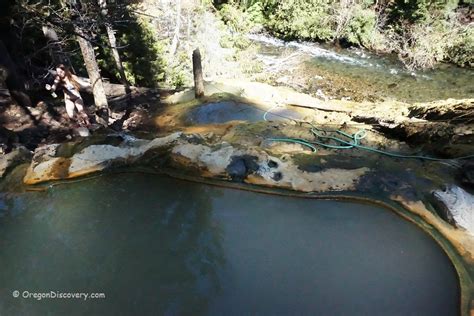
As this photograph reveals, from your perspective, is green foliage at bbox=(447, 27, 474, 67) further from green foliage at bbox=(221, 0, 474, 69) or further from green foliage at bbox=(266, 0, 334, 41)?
green foliage at bbox=(266, 0, 334, 41)

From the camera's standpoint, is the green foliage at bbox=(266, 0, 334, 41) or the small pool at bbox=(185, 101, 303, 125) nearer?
the small pool at bbox=(185, 101, 303, 125)

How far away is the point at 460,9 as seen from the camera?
16516 millimetres

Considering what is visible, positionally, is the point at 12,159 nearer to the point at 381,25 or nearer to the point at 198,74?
the point at 198,74

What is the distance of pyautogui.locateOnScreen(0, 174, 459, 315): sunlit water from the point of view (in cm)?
316

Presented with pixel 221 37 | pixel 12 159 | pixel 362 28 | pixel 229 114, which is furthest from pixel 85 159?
pixel 362 28

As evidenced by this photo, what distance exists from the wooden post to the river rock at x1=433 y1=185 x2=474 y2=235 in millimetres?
6522

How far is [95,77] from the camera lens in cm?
785

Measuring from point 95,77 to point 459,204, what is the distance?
7.06 m

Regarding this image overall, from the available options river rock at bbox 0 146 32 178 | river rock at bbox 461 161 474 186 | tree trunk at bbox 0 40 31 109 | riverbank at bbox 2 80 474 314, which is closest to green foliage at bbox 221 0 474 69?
riverbank at bbox 2 80 474 314

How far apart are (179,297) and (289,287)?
3.21ft

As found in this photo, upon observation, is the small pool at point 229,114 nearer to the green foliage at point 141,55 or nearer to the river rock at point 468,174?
the green foliage at point 141,55

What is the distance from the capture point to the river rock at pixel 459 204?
3.56 meters

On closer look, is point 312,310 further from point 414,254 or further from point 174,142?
point 174,142

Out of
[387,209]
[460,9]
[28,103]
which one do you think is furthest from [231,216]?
[460,9]
